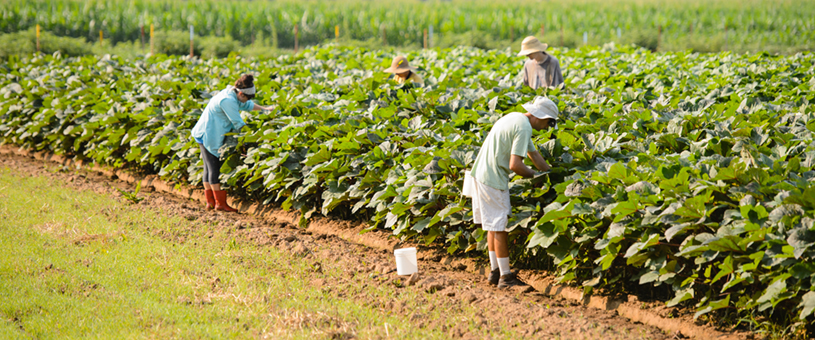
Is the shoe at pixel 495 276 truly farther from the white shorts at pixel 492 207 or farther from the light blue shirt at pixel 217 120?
the light blue shirt at pixel 217 120

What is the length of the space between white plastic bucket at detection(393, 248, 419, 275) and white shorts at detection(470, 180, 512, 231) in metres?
0.62

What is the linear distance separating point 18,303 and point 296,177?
106 inches

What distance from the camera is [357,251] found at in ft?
18.9

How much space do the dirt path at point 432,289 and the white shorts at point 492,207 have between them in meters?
0.48

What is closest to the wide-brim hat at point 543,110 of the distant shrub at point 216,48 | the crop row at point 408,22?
the distant shrub at point 216,48

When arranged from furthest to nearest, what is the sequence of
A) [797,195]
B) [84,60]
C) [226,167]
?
[84,60]
[226,167]
[797,195]

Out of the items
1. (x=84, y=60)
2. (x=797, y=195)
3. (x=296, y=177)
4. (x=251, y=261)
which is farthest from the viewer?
(x=84, y=60)

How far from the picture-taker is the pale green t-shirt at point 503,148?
4457 mm

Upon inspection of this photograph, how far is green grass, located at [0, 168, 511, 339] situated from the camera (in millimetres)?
4039

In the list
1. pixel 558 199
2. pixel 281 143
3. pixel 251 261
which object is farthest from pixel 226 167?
pixel 558 199

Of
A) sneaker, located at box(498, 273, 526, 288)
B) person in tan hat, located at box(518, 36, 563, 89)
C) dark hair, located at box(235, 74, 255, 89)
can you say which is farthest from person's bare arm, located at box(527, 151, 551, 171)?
person in tan hat, located at box(518, 36, 563, 89)

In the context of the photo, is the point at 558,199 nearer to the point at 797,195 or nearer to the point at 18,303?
the point at 797,195

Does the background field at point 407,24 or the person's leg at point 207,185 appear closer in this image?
the person's leg at point 207,185

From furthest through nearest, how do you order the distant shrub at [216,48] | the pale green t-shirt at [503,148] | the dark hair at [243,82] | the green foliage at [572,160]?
the distant shrub at [216,48], the dark hair at [243,82], the pale green t-shirt at [503,148], the green foliage at [572,160]
